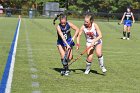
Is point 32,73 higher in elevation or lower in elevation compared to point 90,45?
lower

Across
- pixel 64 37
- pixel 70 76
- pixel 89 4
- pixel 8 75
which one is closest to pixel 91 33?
pixel 64 37

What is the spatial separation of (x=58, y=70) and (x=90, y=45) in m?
1.44

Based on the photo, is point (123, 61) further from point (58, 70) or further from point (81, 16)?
point (81, 16)

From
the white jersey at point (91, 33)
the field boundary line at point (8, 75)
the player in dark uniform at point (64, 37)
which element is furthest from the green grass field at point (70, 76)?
the white jersey at point (91, 33)

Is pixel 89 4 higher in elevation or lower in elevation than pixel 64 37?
lower

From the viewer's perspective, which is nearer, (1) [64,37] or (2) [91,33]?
(1) [64,37]

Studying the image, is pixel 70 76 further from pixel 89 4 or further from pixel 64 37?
pixel 89 4

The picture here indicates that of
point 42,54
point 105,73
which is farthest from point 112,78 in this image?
point 42,54

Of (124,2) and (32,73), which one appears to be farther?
(124,2)

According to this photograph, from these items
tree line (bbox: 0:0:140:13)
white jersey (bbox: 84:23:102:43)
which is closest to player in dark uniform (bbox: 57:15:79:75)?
white jersey (bbox: 84:23:102:43)

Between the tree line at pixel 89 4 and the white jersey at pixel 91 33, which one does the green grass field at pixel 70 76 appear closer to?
the white jersey at pixel 91 33

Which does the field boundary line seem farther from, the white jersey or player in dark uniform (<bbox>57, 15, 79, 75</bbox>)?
the white jersey

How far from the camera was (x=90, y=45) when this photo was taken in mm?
11414

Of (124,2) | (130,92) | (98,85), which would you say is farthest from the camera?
(124,2)
